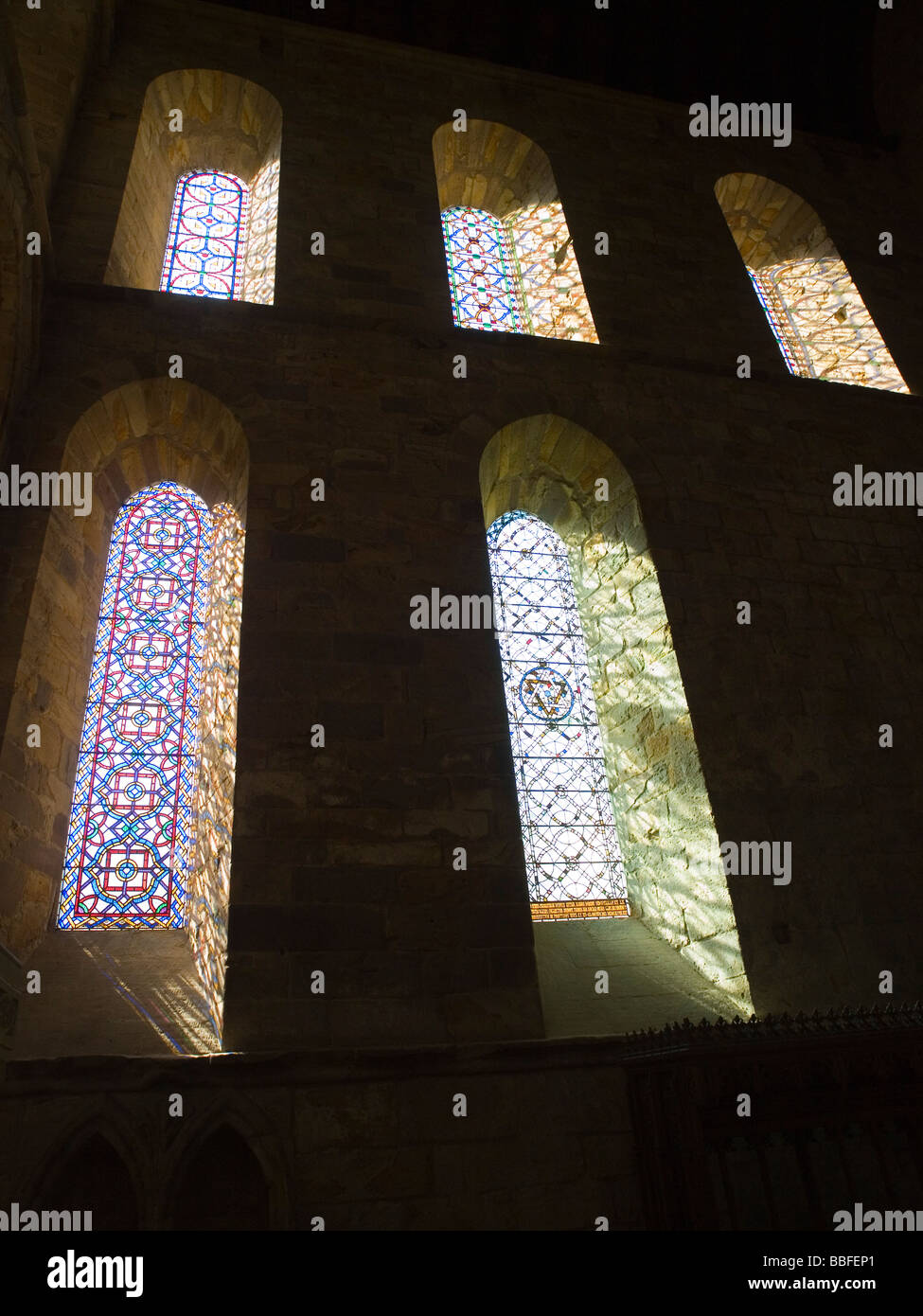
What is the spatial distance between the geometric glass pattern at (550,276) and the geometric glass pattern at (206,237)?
2186 millimetres

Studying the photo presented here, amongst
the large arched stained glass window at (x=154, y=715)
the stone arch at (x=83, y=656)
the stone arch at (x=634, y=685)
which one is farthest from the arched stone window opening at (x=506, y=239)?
the large arched stained glass window at (x=154, y=715)

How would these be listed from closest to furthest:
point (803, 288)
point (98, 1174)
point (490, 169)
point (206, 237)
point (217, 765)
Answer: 1. point (98, 1174)
2. point (217, 765)
3. point (206, 237)
4. point (490, 169)
5. point (803, 288)

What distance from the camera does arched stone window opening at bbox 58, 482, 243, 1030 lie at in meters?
3.78

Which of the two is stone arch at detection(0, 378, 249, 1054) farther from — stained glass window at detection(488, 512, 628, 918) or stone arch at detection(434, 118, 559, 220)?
stone arch at detection(434, 118, 559, 220)

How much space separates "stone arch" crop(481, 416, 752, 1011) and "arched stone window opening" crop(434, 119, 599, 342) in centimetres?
126

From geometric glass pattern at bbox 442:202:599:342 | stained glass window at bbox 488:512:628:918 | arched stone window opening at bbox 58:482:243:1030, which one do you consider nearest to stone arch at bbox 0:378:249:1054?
arched stone window opening at bbox 58:482:243:1030

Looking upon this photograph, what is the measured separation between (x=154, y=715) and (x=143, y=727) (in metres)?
0.08

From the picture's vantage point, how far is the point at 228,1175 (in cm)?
288

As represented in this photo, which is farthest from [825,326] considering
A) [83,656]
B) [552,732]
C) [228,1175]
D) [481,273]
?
[228,1175]

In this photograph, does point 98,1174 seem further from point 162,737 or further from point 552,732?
point 552,732

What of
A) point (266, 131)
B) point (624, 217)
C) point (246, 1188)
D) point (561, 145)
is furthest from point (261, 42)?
point (246, 1188)

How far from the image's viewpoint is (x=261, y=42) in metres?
6.91
